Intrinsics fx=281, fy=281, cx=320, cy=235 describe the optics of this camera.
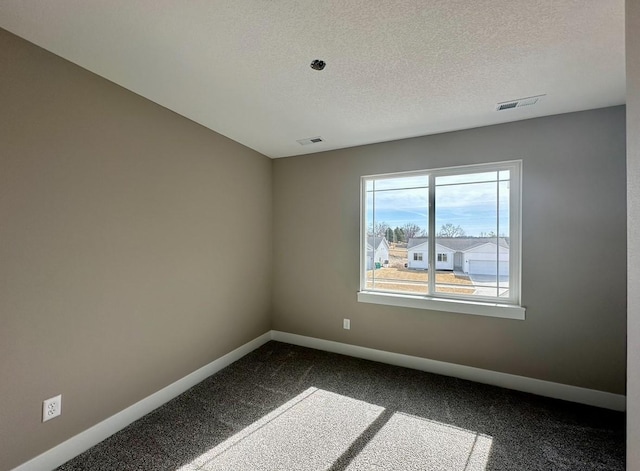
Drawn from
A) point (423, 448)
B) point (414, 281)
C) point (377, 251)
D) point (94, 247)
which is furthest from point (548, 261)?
point (94, 247)

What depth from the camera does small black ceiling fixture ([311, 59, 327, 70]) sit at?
176cm

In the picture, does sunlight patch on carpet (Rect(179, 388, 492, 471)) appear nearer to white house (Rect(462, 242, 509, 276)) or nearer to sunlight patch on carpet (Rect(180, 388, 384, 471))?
sunlight patch on carpet (Rect(180, 388, 384, 471))

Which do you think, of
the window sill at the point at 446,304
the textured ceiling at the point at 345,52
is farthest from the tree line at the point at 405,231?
the textured ceiling at the point at 345,52

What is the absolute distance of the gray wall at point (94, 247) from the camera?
5.14 ft

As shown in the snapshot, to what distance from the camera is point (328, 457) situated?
1.81 m

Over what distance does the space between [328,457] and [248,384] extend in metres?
1.14

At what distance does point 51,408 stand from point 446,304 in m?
3.14

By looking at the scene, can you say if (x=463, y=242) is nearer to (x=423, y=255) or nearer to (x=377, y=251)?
(x=423, y=255)

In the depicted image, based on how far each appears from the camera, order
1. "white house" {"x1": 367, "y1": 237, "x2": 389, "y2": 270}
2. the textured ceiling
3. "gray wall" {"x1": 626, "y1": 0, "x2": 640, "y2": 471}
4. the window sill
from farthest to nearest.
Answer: "white house" {"x1": 367, "y1": 237, "x2": 389, "y2": 270}, the window sill, the textured ceiling, "gray wall" {"x1": 626, "y1": 0, "x2": 640, "y2": 471}

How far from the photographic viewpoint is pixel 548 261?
250 cm

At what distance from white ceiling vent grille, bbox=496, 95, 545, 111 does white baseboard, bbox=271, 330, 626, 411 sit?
239cm

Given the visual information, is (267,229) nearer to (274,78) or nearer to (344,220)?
(344,220)

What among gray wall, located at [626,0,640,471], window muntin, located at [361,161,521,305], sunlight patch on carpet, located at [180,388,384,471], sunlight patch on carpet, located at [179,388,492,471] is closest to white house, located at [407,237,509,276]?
window muntin, located at [361,161,521,305]

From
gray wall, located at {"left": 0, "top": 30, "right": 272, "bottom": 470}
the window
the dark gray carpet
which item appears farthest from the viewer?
the window
